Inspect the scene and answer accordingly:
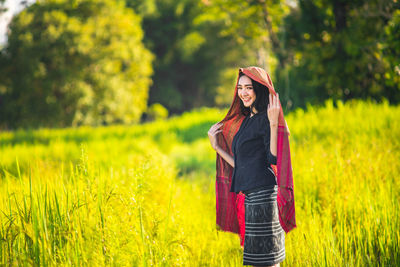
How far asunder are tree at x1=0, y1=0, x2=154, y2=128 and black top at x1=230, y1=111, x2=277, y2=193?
724 inches

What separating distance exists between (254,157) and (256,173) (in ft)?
0.32

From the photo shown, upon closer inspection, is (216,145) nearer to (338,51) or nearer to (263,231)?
(263,231)

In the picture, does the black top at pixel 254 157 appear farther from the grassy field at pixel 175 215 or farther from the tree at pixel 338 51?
the tree at pixel 338 51

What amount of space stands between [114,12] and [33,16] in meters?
Result: 4.87

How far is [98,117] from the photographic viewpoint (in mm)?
21250

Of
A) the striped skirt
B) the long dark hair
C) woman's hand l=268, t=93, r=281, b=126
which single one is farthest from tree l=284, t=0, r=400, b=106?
the striped skirt

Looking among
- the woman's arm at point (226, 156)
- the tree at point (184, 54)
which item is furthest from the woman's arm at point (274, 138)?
the tree at point (184, 54)

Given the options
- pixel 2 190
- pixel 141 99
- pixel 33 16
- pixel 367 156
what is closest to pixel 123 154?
pixel 2 190

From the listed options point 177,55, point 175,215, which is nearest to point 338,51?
point 175,215

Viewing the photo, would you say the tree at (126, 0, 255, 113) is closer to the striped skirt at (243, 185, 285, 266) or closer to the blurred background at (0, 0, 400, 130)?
the blurred background at (0, 0, 400, 130)

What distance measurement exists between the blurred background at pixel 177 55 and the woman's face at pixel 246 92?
0.95 m

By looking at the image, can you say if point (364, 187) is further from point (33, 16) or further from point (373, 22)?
point (33, 16)

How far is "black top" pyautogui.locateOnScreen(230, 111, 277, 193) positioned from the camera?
6.44 feet

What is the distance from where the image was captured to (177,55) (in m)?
30.5
